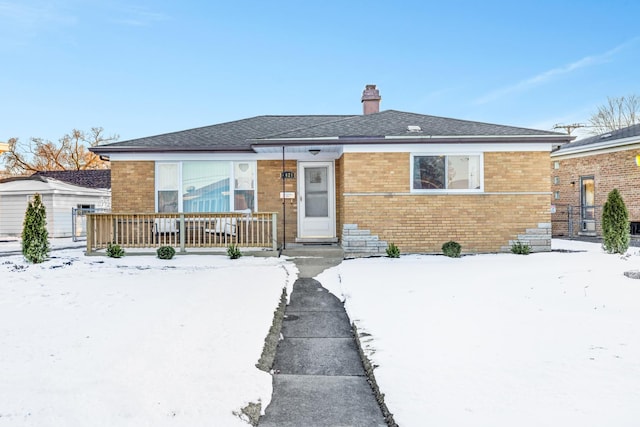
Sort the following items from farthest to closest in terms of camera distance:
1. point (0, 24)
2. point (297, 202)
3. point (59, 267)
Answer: point (0, 24) → point (297, 202) → point (59, 267)

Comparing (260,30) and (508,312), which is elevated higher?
(260,30)

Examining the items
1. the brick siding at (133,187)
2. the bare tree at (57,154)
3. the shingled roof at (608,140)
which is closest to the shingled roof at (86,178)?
the bare tree at (57,154)

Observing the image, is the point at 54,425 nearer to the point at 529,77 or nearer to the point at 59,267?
the point at 59,267

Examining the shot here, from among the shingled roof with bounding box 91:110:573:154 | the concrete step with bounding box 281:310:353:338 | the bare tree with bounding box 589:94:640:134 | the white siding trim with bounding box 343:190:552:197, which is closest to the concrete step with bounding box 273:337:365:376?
the concrete step with bounding box 281:310:353:338

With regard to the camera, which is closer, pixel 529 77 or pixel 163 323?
pixel 163 323

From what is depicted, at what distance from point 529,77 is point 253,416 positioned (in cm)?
2556

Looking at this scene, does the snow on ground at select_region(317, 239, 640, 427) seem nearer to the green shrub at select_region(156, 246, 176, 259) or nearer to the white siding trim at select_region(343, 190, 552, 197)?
the white siding trim at select_region(343, 190, 552, 197)

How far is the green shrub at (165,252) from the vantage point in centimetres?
990

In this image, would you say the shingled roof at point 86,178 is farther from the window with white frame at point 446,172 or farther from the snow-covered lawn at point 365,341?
the window with white frame at point 446,172

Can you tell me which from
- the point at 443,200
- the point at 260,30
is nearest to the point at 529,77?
the point at 260,30

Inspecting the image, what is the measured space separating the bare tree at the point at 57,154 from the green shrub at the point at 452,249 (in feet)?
112

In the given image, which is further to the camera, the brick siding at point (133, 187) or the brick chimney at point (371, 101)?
the brick chimney at point (371, 101)

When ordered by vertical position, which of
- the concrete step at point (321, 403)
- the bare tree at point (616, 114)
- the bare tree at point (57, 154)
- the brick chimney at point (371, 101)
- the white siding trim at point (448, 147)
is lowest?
the concrete step at point (321, 403)

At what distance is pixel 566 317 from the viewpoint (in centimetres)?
528
